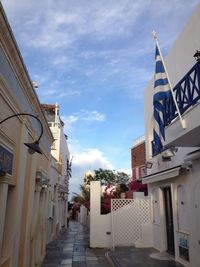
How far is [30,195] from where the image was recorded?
26.6 ft

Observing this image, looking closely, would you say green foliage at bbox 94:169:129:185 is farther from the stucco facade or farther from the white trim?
the stucco facade

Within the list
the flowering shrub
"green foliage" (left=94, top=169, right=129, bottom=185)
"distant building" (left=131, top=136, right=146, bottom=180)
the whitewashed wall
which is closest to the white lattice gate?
the whitewashed wall

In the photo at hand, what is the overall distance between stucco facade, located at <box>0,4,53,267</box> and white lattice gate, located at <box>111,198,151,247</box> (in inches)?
239

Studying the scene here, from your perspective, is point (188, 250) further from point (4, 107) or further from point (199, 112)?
point (4, 107)

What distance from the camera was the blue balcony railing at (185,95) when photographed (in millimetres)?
6168

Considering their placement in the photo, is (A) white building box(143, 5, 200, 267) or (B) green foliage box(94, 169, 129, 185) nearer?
(A) white building box(143, 5, 200, 267)

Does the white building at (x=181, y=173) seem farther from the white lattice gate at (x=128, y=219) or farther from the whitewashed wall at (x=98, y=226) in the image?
the whitewashed wall at (x=98, y=226)

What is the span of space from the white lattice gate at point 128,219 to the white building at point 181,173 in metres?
0.81

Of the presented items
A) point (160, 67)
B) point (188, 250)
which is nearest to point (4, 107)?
point (160, 67)

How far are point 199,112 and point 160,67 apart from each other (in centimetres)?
255

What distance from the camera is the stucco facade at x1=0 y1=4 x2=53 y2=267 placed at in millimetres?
5453

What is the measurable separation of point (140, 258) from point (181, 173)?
145 inches

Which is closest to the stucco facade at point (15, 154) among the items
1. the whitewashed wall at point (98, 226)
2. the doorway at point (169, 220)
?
the doorway at point (169, 220)

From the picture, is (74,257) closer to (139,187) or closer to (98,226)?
(98,226)
